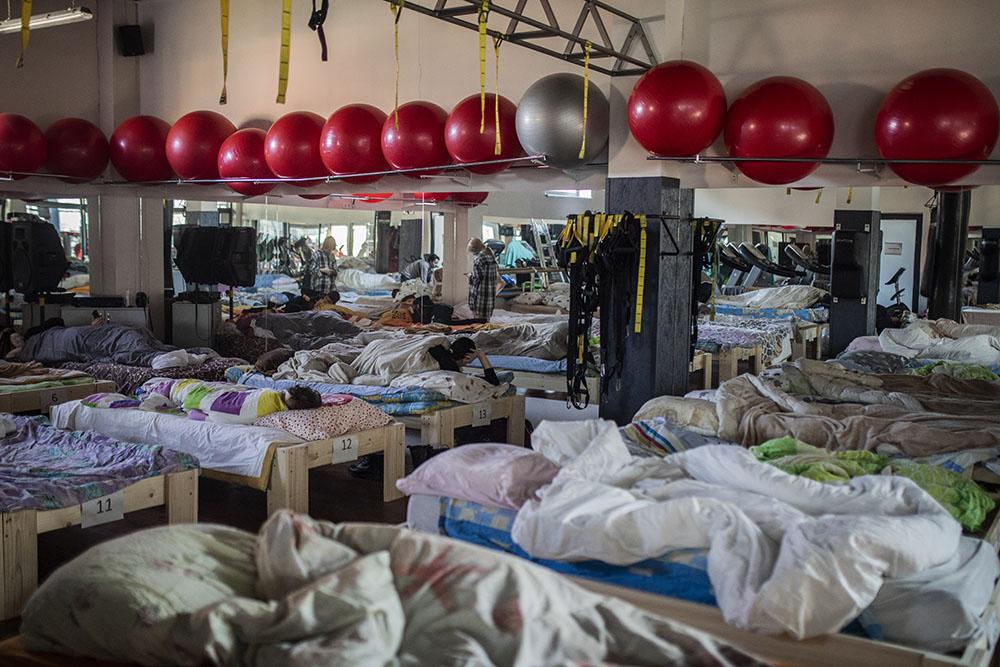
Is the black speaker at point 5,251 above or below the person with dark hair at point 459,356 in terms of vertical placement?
above

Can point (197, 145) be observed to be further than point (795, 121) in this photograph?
Yes

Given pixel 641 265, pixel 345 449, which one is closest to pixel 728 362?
pixel 641 265

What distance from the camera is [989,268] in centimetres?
1175

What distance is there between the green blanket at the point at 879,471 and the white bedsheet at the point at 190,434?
221cm

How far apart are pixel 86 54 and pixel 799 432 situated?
7.57 m

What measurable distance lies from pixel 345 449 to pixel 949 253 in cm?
719

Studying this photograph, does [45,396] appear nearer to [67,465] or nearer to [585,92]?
[67,465]

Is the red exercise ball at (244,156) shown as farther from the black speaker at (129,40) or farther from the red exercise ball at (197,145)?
the black speaker at (129,40)

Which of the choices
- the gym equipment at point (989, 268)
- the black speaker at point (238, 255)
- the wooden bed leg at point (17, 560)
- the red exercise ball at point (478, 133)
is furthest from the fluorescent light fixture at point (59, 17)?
the gym equipment at point (989, 268)

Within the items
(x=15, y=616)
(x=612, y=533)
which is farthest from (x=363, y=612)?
(x=15, y=616)

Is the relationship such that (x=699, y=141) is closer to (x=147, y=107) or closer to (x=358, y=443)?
(x=358, y=443)

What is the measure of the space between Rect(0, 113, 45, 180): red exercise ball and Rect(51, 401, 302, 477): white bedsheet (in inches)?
128

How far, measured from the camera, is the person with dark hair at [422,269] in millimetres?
8031

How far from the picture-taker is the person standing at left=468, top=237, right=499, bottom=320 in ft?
26.7
